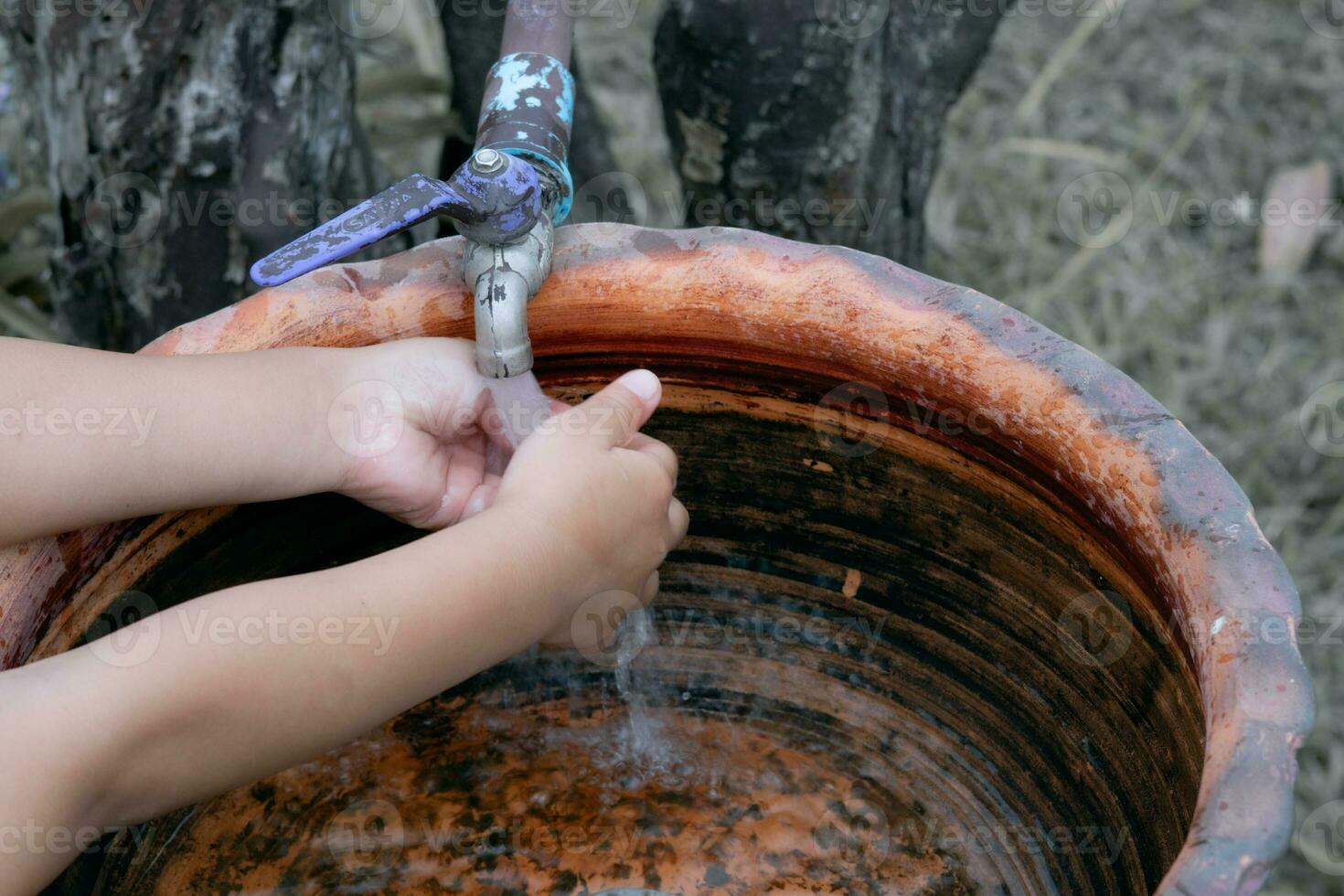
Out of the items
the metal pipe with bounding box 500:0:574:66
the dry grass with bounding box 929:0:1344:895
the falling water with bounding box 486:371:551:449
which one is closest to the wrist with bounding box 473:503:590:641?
the falling water with bounding box 486:371:551:449

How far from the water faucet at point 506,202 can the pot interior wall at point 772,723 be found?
0.21 metres

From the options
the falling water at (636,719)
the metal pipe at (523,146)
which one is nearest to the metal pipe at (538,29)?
the metal pipe at (523,146)

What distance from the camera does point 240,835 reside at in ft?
3.67

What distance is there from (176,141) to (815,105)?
734mm

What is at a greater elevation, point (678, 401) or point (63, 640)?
point (678, 401)

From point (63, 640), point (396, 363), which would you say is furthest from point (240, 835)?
point (396, 363)

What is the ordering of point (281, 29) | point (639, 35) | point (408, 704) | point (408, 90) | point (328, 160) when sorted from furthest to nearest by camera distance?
1. point (639, 35)
2. point (408, 90)
3. point (328, 160)
4. point (281, 29)
5. point (408, 704)

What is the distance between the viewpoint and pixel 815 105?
4.83ft

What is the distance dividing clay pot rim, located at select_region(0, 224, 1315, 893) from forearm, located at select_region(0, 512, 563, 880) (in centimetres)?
13

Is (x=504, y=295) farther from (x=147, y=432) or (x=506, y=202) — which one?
(x=147, y=432)

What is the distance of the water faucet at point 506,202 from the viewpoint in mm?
869

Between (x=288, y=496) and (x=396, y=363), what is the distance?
0.14m

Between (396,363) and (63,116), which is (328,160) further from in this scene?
(396,363)

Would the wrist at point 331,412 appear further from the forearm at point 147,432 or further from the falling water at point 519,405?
the falling water at point 519,405
